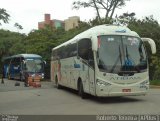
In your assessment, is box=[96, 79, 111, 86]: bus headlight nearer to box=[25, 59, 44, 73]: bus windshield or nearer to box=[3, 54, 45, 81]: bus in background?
box=[3, 54, 45, 81]: bus in background

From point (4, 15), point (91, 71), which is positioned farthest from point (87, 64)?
point (4, 15)

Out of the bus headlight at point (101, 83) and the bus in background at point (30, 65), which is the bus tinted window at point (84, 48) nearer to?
the bus headlight at point (101, 83)

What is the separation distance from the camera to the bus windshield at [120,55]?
686 inches

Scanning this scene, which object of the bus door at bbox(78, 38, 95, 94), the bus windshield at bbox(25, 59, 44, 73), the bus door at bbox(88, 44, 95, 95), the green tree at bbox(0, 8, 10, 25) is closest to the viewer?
the green tree at bbox(0, 8, 10, 25)

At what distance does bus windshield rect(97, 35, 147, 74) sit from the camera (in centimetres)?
1742

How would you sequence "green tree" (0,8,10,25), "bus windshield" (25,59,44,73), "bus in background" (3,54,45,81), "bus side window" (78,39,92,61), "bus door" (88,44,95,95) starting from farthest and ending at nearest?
"bus windshield" (25,59,44,73), "bus in background" (3,54,45,81), "bus side window" (78,39,92,61), "bus door" (88,44,95,95), "green tree" (0,8,10,25)

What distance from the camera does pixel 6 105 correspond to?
58.9 ft

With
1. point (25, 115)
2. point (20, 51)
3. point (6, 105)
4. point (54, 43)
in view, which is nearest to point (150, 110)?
point (25, 115)

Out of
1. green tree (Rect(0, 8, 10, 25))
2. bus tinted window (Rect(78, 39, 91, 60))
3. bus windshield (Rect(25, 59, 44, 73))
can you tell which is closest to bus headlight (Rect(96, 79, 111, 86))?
bus tinted window (Rect(78, 39, 91, 60))

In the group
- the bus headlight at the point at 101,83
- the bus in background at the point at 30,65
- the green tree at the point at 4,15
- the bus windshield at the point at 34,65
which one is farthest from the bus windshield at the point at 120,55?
the bus windshield at the point at 34,65

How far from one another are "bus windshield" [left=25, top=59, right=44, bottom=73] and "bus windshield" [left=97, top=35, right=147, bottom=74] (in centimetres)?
2490

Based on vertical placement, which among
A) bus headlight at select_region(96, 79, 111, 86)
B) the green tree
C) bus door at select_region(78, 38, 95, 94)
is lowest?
bus headlight at select_region(96, 79, 111, 86)

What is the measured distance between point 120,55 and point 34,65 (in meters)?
25.6

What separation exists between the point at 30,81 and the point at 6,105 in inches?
574
